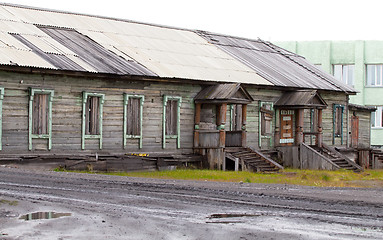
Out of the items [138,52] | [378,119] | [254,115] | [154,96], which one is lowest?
[254,115]

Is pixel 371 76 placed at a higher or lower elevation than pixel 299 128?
higher

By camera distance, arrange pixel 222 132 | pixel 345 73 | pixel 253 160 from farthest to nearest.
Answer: pixel 345 73
pixel 253 160
pixel 222 132

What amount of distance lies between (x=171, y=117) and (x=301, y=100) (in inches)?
274

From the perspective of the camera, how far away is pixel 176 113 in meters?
27.9

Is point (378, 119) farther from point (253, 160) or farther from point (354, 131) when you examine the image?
point (253, 160)

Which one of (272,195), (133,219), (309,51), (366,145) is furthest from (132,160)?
(309,51)

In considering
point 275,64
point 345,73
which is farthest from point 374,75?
point 275,64

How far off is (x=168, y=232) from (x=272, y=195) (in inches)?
237

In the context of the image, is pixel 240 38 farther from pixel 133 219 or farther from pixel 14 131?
pixel 133 219

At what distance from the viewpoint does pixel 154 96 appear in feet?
88.7

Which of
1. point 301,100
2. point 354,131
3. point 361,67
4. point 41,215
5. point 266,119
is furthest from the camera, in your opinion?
point 361,67

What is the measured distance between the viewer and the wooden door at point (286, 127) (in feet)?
108

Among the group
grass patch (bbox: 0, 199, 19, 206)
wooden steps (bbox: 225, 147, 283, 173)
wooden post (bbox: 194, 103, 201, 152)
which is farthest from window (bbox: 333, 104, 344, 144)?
grass patch (bbox: 0, 199, 19, 206)

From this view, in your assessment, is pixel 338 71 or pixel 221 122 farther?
pixel 338 71
